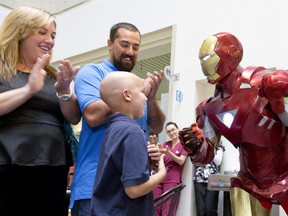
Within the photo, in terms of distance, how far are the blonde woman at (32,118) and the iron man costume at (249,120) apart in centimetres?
63

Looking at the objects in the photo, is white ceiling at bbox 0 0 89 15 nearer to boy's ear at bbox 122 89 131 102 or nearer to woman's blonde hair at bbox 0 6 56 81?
woman's blonde hair at bbox 0 6 56 81

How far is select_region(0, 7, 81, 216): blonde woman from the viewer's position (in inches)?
55.3

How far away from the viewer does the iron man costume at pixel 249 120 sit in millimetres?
→ 1699

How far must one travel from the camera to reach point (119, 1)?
6066 mm

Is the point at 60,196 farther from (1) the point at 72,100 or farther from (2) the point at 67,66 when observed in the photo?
(2) the point at 67,66

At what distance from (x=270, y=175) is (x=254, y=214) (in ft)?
0.66

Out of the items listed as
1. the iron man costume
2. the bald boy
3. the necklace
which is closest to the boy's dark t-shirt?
the bald boy

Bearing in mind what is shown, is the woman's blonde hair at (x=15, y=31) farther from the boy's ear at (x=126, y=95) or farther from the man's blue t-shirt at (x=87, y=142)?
the boy's ear at (x=126, y=95)

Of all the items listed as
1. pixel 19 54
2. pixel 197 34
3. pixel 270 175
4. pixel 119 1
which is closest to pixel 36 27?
pixel 19 54

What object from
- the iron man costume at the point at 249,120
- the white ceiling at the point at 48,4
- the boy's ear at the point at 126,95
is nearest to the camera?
the boy's ear at the point at 126,95

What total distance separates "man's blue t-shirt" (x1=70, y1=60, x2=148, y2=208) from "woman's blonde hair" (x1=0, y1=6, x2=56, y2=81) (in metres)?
0.27

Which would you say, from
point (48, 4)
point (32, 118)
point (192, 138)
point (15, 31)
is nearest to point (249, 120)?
point (192, 138)

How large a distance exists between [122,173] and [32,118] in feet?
1.53

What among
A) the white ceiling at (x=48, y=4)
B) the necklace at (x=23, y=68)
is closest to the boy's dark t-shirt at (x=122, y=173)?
the necklace at (x=23, y=68)
